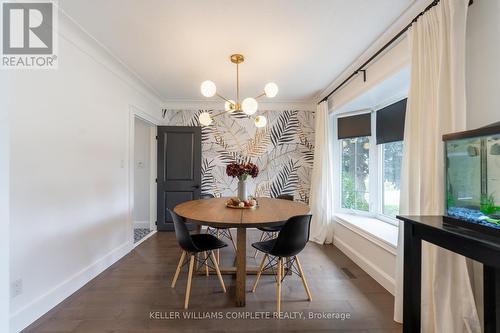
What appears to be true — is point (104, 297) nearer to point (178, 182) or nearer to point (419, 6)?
point (178, 182)

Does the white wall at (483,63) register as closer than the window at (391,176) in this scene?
Yes

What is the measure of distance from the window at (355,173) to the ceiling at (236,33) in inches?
47.4

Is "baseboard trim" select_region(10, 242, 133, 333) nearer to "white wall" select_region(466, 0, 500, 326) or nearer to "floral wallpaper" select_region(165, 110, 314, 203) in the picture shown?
"floral wallpaper" select_region(165, 110, 314, 203)

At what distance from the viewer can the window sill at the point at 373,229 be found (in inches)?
96.0

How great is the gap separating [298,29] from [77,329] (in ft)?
10.4

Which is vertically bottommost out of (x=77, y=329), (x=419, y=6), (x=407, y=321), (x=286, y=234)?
(x=77, y=329)

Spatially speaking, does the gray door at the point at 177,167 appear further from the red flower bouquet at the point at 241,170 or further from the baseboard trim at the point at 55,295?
the red flower bouquet at the point at 241,170

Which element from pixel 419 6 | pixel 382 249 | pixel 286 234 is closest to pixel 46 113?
pixel 286 234

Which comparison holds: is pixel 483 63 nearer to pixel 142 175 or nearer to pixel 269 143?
pixel 269 143

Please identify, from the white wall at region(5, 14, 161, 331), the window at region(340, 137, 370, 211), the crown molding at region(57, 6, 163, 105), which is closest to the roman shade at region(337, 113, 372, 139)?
the window at region(340, 137, 370, 211)

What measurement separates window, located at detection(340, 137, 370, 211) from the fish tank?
2.34m

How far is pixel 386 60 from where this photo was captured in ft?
7.82

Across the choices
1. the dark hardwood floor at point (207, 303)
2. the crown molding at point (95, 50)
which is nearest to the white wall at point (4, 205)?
the dark hardwood floor at point (207, 303)

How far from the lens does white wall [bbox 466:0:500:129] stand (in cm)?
138
